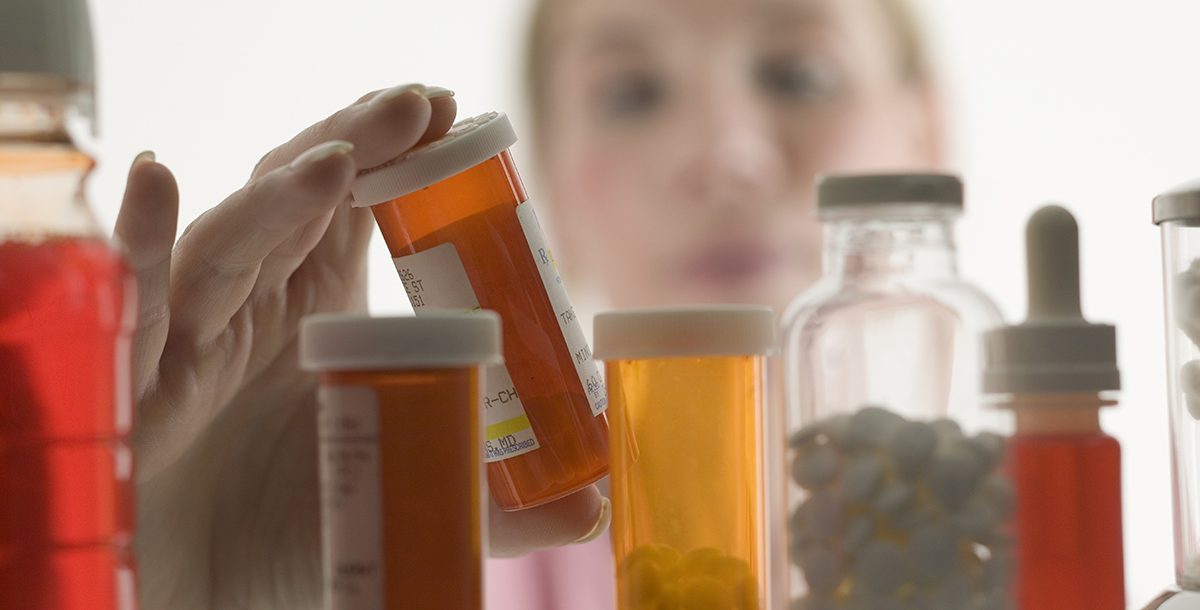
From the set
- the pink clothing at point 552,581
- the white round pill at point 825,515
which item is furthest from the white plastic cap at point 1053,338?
the pink clothing at point 552,581

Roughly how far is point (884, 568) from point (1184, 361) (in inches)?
8.7

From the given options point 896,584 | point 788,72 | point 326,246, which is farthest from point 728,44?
point 896,584

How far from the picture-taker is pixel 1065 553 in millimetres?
499

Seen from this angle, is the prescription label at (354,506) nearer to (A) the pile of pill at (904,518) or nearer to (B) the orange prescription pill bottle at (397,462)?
(B) the orange prescription pill bottle at (397,462)

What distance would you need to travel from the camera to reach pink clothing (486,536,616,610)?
1848 millimetres

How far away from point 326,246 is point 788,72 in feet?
4.12

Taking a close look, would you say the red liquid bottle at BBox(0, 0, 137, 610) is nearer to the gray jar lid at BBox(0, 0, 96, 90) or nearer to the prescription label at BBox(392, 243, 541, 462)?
the gray jar lid at BBox(0, 0, 96, 90)

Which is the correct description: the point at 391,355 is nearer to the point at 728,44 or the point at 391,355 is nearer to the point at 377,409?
the point at 377,409

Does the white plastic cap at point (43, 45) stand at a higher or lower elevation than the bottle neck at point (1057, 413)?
higher

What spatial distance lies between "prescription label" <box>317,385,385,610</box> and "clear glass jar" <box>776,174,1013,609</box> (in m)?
0.17

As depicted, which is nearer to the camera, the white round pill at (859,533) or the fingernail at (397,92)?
the white round pill at (859,533)

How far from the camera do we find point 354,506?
0.41 m

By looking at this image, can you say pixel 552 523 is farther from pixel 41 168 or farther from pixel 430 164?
pixel 41 168

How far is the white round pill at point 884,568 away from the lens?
0.43 metres
